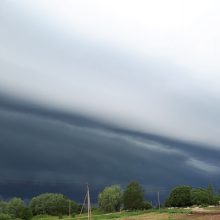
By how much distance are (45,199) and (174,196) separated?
123 feet

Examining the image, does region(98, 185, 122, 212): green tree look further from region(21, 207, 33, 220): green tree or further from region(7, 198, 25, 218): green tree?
region(21, 207, 33, 220): green tree

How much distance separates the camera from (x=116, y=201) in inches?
4633

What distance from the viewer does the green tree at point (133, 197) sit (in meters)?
110

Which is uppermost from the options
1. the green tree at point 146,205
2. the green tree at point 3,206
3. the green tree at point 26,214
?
the green tree at point 3,206

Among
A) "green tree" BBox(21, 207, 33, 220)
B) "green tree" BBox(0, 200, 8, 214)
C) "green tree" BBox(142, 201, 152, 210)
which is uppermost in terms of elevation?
"green tree" BBox(0, 200, 8, 214)

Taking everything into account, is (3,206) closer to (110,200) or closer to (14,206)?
(14,206)

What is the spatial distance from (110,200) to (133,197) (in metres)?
10.1

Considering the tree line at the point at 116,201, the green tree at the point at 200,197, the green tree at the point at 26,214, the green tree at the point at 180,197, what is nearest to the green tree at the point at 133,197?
the tree line at the point at 116,201

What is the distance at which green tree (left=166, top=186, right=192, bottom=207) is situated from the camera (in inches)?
4537

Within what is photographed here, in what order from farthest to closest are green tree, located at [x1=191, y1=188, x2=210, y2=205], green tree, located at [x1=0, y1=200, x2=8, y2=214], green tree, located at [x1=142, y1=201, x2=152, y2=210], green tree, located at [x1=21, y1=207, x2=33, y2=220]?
green tree, located at [x1=142, y1=201, x2=152, y2=210]
green tree, located at [x1=0, y1=200, x2=8, y2=214]
green tree, located at [x1=191, y1=188, x2=210, y2=205]
green tree, located at [x1=21, y1=207, x2=33, y2=220]

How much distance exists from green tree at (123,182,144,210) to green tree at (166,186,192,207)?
961 cm

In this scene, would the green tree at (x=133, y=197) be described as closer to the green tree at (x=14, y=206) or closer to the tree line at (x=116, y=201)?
the tree line at (x=116, y=201)

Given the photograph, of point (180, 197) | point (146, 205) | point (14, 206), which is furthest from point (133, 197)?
point (14, 206)

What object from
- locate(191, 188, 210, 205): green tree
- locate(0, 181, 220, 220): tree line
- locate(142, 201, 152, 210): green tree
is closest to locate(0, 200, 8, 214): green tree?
locate(0, 181, 220, 220): tree line
